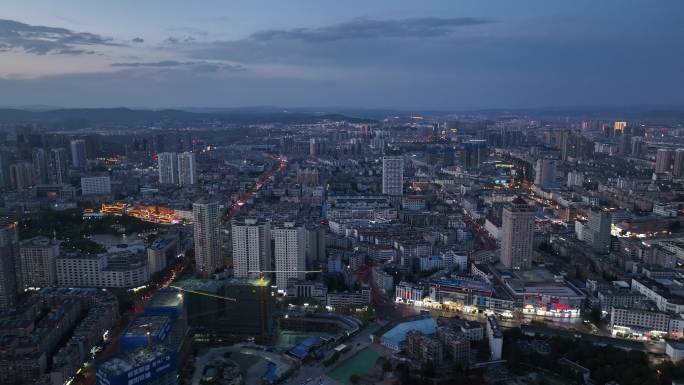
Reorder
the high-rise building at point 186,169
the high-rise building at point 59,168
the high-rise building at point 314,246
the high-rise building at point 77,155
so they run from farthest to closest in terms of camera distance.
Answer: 1. the high-rise building at point 77,155
2. the high-rise building at point 59,168
3. the high-rise building at point 186,169
4. the high-rise building at point 314,246

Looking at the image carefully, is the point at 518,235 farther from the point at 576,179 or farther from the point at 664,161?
the point at 664,161

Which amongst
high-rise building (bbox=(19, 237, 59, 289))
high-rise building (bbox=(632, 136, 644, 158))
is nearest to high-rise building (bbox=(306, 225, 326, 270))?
high-rise building (bbox=(19, 237, 59, 289))

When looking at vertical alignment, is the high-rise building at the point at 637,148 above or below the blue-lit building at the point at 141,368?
above

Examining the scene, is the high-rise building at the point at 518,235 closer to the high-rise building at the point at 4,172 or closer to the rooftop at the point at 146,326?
the rooftop at the point at 146,326

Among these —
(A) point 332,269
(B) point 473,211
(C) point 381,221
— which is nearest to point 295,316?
(A) point 332,269

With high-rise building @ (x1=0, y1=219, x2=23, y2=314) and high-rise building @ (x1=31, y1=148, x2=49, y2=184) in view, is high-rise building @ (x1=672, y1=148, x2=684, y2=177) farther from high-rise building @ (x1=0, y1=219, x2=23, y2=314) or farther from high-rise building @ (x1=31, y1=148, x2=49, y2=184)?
high-rise building @ (x1=31, y1=148, x2=49, y2=184)

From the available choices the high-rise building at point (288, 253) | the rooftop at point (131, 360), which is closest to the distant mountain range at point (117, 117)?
the high-rise building at point (288, 253)
